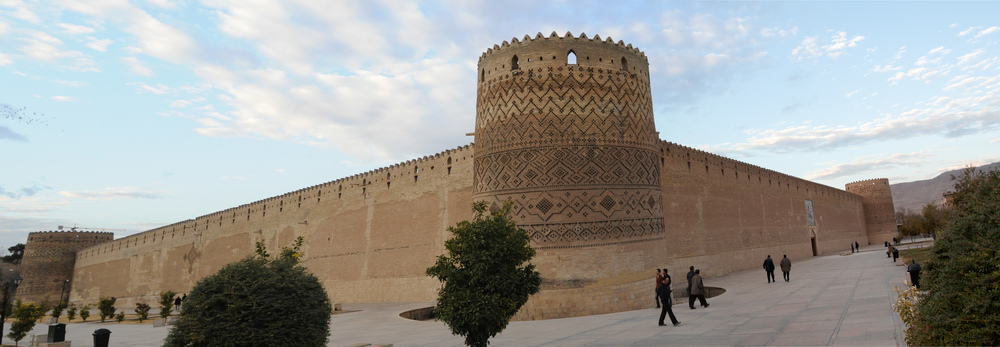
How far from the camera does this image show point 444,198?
17.7 meters

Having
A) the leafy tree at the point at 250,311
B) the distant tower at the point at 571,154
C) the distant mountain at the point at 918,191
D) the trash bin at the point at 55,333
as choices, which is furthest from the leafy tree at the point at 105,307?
the distant mountain at the point at 918,191

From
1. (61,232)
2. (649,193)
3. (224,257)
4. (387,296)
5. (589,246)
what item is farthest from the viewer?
(61,232)

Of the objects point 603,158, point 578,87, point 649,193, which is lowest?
point 649,193

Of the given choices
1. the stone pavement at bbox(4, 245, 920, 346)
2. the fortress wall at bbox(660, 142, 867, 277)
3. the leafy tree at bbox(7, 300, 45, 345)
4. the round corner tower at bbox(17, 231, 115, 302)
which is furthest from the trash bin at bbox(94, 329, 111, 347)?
the round corner tower at bbox(17, 231, 115, 302)

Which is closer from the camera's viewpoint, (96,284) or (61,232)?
(96,284)

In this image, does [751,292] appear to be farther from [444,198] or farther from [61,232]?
[61,232]

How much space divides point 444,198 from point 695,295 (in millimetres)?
9502

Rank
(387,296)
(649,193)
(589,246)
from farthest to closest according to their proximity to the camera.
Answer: (387,296), (649,193), (589,246)

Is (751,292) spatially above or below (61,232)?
below

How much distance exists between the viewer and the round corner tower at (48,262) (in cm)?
3828

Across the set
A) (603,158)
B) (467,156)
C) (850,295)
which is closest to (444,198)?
(467,156)

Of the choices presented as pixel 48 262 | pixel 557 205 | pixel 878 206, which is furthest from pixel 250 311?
pixel 878 206

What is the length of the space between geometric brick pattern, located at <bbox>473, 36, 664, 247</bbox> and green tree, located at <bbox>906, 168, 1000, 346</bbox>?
25.8ft

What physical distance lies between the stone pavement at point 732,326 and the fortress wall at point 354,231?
4.55 meters
